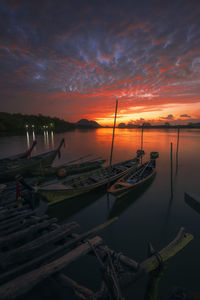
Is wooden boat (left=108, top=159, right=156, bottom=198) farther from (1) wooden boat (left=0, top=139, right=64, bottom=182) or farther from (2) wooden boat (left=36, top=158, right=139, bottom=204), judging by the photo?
(1) wooden boat (left=0, top=139, right=64, bottom=182)

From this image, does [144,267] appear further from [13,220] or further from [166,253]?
[13,220]

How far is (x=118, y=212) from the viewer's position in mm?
12711

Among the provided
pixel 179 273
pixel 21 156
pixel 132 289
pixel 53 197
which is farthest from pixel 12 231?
pixel 21 156

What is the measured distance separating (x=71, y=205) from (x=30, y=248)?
930 cm

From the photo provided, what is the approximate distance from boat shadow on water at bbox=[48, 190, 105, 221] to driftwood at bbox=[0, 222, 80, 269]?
7.23 meters

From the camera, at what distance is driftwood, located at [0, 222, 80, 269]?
406 cm

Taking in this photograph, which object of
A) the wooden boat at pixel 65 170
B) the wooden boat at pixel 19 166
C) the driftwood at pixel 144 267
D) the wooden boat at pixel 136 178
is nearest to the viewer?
the driftwood at pixel 144 267

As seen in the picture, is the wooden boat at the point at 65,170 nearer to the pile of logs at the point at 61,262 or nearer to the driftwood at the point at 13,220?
the driftwood at the point at 13,220

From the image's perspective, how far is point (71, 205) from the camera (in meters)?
13.4

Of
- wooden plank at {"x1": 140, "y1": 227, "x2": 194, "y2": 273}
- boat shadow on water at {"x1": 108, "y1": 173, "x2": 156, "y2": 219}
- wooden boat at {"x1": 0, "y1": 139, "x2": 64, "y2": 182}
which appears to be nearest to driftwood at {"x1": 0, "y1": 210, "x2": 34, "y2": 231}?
wooden plank at {"x1": 140, "y1": 227, "x2": 194, "y2": 273}

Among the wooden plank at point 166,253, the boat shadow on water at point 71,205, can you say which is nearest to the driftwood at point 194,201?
the wooden plank at point 166,253

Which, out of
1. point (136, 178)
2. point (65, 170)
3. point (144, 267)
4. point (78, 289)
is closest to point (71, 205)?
point (65, 170)

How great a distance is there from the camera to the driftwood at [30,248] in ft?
13.3

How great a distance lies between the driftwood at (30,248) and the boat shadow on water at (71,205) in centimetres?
723
